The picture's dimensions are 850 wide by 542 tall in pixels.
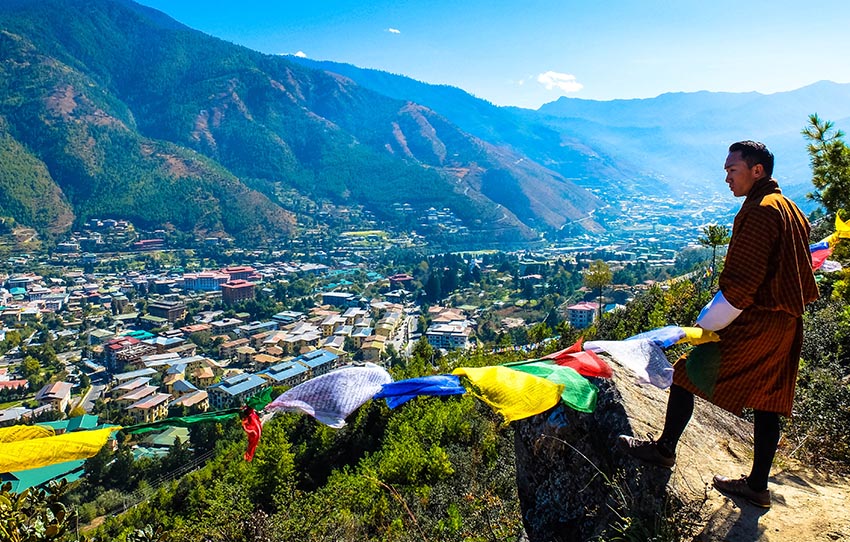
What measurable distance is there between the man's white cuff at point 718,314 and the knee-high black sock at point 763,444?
17.2 inches

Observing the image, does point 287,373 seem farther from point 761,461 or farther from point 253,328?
point 761,461

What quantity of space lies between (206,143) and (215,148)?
7.50 ft

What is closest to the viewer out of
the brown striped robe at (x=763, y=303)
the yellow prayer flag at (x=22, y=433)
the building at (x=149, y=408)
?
the brown striped robe at (x=763, y=303)

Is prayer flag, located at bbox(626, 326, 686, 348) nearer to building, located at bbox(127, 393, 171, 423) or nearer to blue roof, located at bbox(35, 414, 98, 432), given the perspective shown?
blue roof, located at bbox(35, 414, 98, 432)

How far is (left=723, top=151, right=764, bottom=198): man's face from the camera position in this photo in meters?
2.13

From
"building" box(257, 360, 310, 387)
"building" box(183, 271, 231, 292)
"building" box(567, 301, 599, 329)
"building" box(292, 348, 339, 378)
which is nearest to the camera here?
"building" box(257, 360, 310, 387)

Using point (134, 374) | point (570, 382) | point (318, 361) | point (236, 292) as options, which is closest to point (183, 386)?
point (134, 374)

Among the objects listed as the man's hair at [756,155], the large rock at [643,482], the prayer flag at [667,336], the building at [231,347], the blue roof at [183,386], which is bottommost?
the building at [231,347]

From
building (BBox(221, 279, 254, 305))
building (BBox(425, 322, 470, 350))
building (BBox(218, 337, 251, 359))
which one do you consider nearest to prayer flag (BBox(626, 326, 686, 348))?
building (BBox(425, 322, 470, 350))

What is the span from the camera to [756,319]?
2.03 metres

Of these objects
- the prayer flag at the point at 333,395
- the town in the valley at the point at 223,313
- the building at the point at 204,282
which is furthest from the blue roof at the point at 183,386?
the prayer flag at the point at 333,395

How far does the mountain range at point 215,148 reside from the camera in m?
72.9

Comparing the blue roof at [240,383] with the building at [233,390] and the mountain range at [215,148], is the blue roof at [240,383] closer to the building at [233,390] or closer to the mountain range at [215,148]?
the building at [233,390]

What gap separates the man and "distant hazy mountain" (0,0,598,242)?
7176 cm
